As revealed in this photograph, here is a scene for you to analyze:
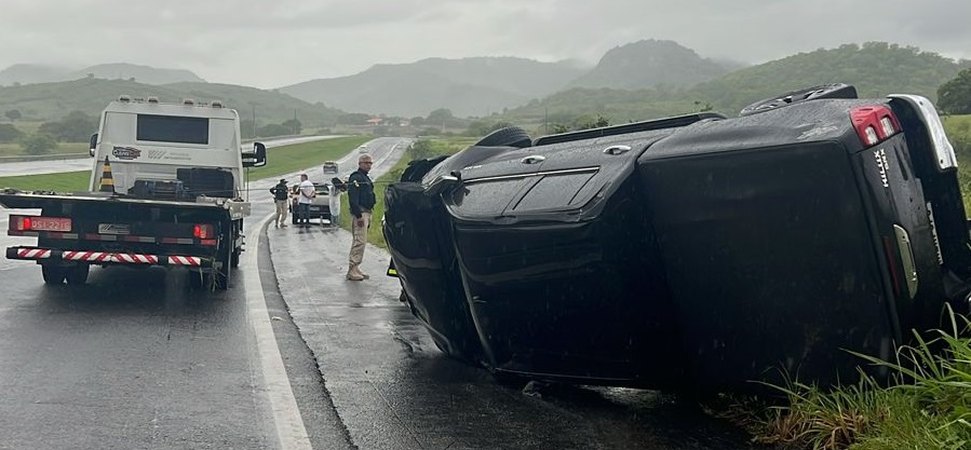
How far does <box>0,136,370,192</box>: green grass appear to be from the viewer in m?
41.3

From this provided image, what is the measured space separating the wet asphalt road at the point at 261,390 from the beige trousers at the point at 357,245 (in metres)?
2.61

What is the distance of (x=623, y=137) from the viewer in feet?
19.8

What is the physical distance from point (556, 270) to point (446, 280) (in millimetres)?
1294

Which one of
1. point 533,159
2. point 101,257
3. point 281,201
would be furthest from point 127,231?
point 281,201

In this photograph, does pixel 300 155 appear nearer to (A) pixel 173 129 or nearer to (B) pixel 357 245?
(A) pixel 173 129

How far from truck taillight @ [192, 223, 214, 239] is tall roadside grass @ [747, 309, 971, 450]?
24.1 ft

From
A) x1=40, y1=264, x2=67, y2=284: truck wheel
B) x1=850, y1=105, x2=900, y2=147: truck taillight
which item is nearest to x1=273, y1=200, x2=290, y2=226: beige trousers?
x1=40, y1=264, x2=67, y2=284: truck wheel

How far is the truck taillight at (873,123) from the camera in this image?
4.45 m

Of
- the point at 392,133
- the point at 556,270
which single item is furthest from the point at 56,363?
the point at 392,133

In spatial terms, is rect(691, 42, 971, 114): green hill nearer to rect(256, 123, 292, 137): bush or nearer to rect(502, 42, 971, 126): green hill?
rect(502, 42, 971, 126): green hill

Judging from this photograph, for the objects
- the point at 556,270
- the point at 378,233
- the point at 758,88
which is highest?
the point at 758,88

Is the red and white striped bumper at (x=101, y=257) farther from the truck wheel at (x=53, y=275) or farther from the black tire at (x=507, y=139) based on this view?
the black tire at (x=507, y=139)

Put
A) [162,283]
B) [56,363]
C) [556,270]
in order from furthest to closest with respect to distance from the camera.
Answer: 1. [162,283]
2. [56,363]
3. [556,270]

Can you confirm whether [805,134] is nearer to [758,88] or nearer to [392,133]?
[758,88]
